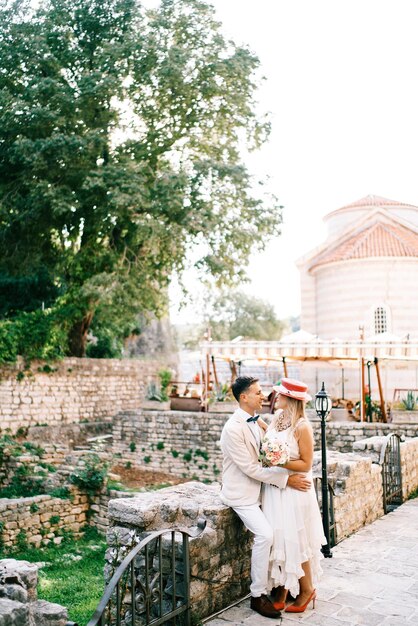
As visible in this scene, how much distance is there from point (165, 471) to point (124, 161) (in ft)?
38.7

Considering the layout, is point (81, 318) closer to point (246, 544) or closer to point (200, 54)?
point (200, 54)

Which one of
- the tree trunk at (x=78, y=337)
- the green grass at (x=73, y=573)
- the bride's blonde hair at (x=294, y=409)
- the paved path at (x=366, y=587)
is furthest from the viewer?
the tree trunk at (x=78, y=337)

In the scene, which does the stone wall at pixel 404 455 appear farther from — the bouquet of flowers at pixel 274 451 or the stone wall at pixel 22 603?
the stone wall at pixel 22 603

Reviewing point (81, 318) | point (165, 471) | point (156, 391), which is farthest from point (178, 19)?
point (165, 471)

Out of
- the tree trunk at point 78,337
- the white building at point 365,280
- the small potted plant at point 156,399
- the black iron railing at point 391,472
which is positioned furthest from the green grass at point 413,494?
the tree trunk at point 78,337

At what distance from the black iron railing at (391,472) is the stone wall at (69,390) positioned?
45.6ft

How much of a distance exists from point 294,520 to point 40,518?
1023cm

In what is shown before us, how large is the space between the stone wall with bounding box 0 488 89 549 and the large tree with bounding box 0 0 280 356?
7773mm

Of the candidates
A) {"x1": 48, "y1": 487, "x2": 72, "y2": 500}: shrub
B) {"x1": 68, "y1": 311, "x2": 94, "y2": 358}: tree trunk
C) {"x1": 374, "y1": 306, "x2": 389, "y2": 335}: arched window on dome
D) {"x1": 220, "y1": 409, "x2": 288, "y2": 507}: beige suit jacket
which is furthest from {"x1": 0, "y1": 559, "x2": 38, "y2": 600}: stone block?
{"x1": 374, "y1": 306, "x2": 389, "y2": 335}: arched window on dome

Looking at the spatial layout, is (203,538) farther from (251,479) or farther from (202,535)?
(251,479)

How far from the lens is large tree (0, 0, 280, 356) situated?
19.9m

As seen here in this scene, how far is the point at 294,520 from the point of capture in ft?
15.7

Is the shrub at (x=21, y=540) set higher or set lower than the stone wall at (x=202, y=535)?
lower

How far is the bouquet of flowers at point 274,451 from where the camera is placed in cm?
469
